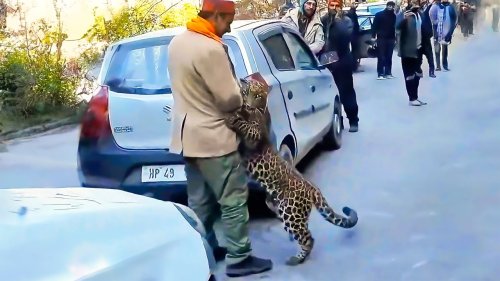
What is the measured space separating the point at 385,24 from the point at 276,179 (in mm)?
13008

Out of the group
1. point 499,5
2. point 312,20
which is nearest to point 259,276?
point 312,20

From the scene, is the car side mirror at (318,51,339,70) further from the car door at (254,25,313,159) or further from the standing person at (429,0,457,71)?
the standing person at (429,0,457,71)

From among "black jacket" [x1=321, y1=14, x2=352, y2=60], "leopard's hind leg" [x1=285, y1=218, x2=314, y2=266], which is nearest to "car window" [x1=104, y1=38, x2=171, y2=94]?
"leopard's hind leg" [x1=285, y1=218, x2=314, y2=266]

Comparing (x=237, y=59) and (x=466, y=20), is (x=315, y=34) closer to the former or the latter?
(x=237, y=59)

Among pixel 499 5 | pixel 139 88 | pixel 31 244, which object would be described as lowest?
pixel 499 5

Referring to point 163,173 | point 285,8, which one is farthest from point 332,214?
point 285,8

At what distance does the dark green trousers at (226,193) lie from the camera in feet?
16.5

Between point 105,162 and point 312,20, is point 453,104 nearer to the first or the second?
point 312,20

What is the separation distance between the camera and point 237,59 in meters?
6.30

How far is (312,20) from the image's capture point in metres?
10.6

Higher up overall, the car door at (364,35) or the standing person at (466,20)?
the car door at (364,35)

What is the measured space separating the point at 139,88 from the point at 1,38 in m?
8.62

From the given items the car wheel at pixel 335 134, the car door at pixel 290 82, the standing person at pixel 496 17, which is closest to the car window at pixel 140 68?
the car door at pixel 290 82

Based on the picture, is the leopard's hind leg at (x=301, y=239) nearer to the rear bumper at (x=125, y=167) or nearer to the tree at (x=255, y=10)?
the rear bumper at (x=125, y=167)
